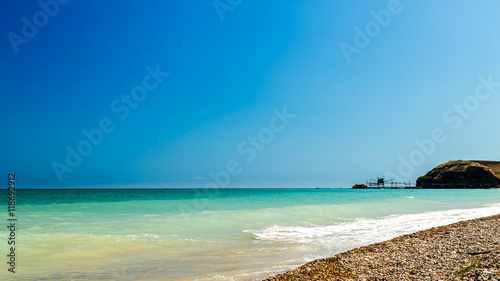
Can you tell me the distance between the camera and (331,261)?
257 inches

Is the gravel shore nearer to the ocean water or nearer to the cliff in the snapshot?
the ocean water

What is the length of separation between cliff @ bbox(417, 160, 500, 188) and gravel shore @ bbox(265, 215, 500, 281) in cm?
13219

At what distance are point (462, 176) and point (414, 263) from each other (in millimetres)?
140750

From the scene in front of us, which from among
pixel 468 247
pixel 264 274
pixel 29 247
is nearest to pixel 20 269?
pixel 29 247

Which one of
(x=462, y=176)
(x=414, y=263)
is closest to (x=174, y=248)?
(x=414, y=263)

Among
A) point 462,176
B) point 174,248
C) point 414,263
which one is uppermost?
point 414,263

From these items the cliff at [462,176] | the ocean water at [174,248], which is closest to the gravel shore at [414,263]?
the ocean water at [174,248]

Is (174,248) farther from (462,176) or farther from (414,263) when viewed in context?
(462,176)

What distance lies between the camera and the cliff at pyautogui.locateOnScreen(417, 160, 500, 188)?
372 feet

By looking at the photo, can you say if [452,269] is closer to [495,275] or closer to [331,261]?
[495,275]

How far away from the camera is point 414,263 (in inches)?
233

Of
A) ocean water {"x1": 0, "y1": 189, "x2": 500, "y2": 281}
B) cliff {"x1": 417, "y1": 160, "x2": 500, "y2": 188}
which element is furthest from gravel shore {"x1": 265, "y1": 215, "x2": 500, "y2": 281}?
cliff {"x1": 417, "y1": 160, "x2": 500, "y2": 188}

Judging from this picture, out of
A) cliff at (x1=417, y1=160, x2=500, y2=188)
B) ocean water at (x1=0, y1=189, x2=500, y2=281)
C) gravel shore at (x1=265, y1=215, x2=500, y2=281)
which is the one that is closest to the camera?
gravel shore at (x1=265, y1=215, x2=500, y2=281)

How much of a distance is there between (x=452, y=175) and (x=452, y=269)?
14407 cm
